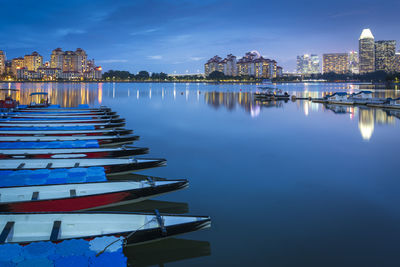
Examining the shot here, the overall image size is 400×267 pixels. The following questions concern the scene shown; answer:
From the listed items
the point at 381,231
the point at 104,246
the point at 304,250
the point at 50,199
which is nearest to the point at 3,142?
the point at 50,199

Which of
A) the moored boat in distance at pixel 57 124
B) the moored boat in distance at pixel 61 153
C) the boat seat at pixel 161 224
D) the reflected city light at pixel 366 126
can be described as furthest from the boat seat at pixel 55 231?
the reflected city light at pixel 366 126

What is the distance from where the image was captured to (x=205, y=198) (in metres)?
8.98

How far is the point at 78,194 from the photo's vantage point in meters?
6.88

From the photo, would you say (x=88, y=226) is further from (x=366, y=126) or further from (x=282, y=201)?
(x=366, y=126)

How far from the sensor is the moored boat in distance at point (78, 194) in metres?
6.17

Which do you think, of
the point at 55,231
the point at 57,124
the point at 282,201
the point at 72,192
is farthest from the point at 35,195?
the point at 57,124

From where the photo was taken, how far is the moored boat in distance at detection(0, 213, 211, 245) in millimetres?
5074

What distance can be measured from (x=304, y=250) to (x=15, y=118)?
59.2ft

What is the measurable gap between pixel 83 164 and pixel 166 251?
433 cm

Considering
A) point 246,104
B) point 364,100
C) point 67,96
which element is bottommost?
point 246,104

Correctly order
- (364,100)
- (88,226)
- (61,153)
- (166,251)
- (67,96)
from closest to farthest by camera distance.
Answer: (88,226) → (166,251) → (61,153) → (364,100) → (67,96)

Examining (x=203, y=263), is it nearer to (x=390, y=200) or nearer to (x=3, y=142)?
(x=390, y=200)

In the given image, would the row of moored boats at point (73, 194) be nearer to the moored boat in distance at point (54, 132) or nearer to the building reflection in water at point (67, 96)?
the moored boat in distance at point (54, 132)

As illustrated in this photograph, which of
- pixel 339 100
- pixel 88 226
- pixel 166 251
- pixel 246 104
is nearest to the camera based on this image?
pixel 88 226
